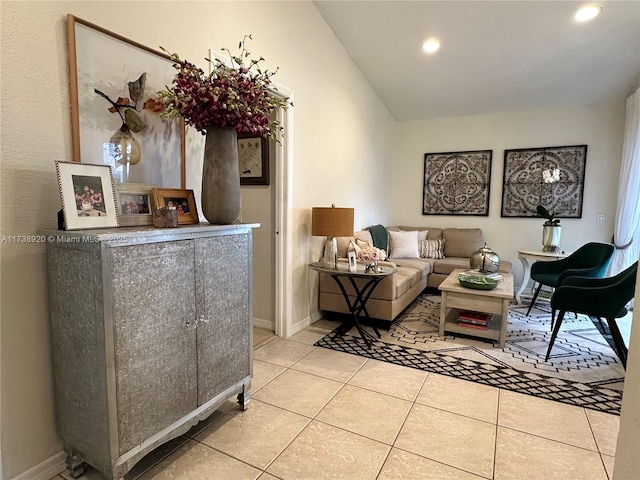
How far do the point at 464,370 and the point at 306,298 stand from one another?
156 centimetres

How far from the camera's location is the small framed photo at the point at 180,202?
1.79 metres

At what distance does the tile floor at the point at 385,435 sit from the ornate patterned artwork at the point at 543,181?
3636 millimetres

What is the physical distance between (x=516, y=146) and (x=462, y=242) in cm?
162

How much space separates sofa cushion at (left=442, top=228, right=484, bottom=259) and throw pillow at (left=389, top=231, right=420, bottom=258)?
22.3 inches

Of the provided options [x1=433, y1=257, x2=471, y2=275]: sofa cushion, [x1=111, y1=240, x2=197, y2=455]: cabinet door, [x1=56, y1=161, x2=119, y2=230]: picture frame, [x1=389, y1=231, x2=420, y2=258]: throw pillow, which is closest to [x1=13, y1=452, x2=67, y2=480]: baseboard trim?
[x1=111, y1=240, x2=197, y2=455]: cabinet door

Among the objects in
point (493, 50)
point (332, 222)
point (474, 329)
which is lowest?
point (474, 329)

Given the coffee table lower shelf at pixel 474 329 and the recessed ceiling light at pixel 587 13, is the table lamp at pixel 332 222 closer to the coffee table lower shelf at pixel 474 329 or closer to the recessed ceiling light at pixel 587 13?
the coffee table lower shelf at pixel 474 329

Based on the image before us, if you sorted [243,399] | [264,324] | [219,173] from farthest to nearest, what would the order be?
[264,324] → [243,399] → [219,173]

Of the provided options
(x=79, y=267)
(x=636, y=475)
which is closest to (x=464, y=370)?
(x=636, y=475)

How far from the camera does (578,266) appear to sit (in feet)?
12.5

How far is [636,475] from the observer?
2.83 feet

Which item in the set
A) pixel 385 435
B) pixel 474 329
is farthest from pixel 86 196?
pixel 474 329

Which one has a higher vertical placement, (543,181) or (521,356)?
(543,181)

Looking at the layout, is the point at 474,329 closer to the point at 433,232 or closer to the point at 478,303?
the point at 478,303
